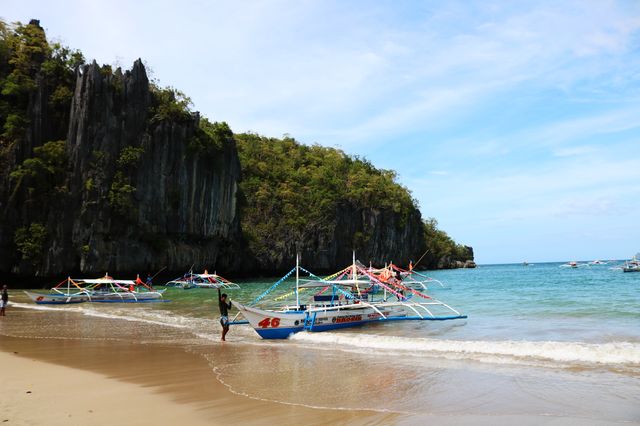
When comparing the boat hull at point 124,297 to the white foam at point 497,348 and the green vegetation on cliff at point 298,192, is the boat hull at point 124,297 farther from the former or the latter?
the green vegetation on cliff at point 298,192

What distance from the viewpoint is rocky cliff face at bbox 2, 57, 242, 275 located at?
42491 millimetres

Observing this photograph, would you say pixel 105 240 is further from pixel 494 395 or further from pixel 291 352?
pixel 494 395

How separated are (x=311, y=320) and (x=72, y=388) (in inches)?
339

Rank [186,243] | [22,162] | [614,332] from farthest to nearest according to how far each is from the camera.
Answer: [186,243] < [22,162] < [614,332]

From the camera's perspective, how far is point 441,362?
10.8m

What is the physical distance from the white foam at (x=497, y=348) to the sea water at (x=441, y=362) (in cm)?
3

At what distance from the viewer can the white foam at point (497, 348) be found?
11000 millimetres

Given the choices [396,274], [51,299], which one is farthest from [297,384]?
[396,274]

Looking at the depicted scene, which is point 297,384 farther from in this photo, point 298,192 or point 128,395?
point 298,192

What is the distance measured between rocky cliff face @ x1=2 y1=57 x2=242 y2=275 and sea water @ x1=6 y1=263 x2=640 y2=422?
25737 mm

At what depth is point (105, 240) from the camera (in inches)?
1764

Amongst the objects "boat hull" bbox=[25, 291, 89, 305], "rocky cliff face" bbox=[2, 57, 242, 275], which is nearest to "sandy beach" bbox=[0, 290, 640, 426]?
"boat hull" bbox=[25, 291, 89, 305]

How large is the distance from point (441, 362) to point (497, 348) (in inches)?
97.5

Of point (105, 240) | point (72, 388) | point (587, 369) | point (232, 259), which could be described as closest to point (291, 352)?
point (72, 388)
